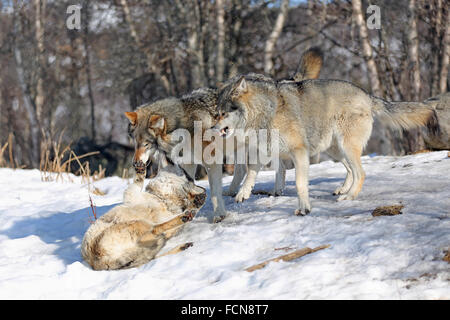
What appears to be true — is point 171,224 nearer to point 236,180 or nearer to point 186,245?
point 186,245

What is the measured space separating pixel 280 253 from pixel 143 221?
1257 millimetres

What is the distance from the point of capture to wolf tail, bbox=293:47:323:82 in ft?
19.8

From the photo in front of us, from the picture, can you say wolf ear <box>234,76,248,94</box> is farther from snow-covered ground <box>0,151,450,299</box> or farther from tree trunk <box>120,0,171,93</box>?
tree trunk <box>120,0,171,93</box>

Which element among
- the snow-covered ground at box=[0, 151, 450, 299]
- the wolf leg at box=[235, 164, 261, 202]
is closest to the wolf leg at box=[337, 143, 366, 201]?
the snow-covered ground at box=[0, 151, 450, 299]

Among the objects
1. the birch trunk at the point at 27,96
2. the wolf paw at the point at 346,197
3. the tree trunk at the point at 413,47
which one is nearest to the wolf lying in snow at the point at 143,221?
the wolf paw at the point at 346,197

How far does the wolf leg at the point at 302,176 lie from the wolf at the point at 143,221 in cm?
99

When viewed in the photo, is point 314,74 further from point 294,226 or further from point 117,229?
point 117,229

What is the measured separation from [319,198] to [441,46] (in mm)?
7970

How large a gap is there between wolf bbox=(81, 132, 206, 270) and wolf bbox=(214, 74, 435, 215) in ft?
2.38

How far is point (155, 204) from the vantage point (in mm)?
4371

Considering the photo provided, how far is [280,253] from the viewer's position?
141 inches

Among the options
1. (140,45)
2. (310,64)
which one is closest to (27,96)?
(140,45)

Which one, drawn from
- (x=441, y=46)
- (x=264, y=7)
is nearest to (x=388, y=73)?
(x=441, y=46)

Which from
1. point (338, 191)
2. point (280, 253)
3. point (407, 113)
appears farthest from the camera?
point (338, 191)
